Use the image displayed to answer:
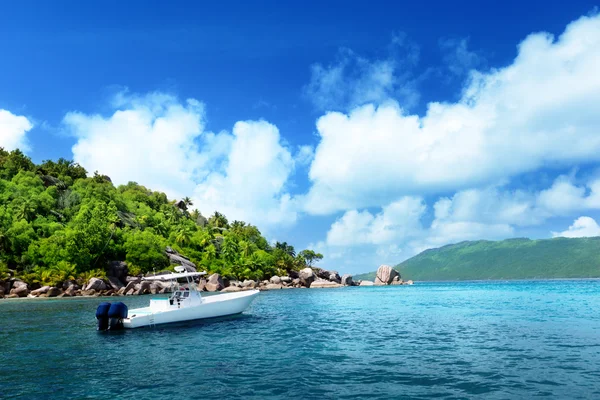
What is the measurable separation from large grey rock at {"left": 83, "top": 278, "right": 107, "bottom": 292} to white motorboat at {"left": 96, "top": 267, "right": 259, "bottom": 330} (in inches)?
2087

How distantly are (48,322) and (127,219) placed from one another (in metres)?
98.0

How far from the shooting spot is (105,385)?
16391mm

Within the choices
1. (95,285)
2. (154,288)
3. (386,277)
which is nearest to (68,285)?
(95,285)

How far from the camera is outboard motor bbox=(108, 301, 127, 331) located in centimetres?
3031

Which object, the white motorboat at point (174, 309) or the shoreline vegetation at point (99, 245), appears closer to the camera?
the white motorboat at point (174, 309)

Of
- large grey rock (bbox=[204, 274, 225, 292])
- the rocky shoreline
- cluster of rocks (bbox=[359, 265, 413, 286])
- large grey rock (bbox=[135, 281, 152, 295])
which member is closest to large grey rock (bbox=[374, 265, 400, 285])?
cluster of rocks (bbox=[359, 265, 413, 286])

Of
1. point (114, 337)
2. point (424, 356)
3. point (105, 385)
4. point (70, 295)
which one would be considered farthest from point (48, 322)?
point (70, 295)

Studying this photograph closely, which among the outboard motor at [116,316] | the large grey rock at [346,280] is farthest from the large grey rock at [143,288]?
the large grey rock at [346,280]

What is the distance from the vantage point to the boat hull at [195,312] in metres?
31.6

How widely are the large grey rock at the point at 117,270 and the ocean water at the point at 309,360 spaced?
6539cm

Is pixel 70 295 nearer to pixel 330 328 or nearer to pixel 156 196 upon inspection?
pixel 330 328

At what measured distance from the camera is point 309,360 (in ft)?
67.0

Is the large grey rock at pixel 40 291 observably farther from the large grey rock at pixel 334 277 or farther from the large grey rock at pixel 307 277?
the large grey rock at pixel 334 277

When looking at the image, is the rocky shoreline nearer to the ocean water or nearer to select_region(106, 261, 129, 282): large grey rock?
select_region(106, 261, 129, 282): large grey rock
